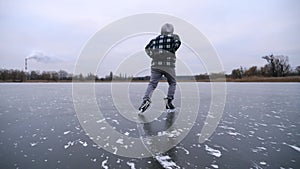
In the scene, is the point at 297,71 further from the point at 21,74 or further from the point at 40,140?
the point at 21,74

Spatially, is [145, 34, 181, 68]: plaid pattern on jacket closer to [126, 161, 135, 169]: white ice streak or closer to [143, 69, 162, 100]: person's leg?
[143, 69, 162, 100]: person's leg

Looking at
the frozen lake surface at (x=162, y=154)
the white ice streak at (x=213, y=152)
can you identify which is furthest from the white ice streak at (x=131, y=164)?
the white ice streak at (x=213, y=152)

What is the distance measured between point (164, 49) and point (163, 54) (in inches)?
4.1

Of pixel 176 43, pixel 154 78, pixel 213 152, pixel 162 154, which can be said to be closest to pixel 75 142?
pixel 162 154

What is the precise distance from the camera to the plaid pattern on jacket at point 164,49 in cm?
374

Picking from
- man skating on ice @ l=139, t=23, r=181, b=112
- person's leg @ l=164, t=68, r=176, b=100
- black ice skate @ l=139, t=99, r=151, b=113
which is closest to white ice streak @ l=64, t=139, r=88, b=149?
black ice skate @ l=139, t=99, r=151, b=113

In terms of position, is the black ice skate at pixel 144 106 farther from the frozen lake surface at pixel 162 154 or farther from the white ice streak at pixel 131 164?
the white ice streak at pixel 131 164

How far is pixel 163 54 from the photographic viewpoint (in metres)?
3.77

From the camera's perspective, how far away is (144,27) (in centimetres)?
345

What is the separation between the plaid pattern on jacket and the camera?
3738 mm

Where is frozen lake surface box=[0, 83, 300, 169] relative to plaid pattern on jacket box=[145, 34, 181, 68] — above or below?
below

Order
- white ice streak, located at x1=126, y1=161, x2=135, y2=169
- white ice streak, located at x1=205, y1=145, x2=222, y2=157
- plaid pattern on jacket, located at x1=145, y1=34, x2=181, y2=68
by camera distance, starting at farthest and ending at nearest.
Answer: plaid pattern on jacket, located at x1=145, y1=34, x2=181, y2=68
white ice streak, located at x1=205, y1=145, x2=222, y2=157
white ice streak, located at x1=126, y1=161, x2=135, y2=169

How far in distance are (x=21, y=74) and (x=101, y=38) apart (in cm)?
5420

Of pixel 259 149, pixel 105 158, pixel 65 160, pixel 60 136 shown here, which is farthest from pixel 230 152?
pixel 60 136
